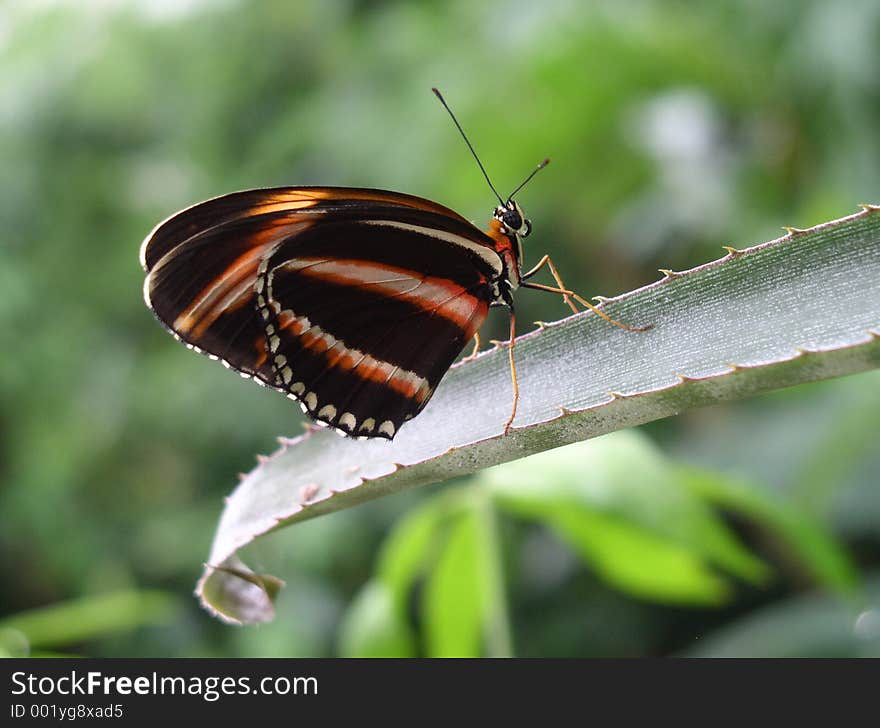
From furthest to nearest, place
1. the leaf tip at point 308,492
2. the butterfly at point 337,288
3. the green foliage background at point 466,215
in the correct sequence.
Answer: the green foliage background at point 466,215
the butterfly at point 337,288
the leaf tip at point 308,492

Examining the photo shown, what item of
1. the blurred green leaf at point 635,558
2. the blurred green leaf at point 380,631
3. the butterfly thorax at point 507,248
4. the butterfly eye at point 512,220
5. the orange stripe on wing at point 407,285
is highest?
the butterfly eye at point 512,220

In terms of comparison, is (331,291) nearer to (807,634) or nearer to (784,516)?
(784,516)

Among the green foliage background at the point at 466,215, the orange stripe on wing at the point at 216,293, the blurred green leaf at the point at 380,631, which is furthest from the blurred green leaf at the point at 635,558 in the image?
the orange stripe on wing at the point at 216,293

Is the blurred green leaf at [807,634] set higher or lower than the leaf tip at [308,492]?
higher

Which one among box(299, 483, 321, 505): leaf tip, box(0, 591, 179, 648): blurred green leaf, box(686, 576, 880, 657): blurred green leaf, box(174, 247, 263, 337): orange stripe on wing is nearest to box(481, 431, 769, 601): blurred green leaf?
box(299, 483, 321, 505): leaf tip

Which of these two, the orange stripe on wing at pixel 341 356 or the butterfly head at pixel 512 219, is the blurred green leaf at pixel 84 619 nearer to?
the orange stripe on wing at pixel 341 356

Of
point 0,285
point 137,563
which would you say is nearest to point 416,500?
point 137,563

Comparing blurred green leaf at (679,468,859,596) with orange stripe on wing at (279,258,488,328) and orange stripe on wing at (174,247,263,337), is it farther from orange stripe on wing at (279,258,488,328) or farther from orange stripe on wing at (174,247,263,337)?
orange stripe on wing at (174,247,263,337)
